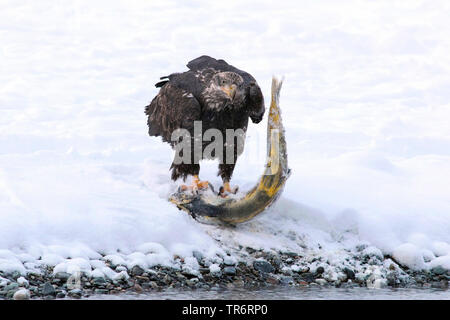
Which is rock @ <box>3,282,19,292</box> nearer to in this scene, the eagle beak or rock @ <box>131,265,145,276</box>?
rock @ <box>131,265,145,276</box>

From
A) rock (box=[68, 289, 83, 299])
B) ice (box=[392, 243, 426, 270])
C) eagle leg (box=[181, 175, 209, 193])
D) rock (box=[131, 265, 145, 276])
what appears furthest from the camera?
eagle leg (box=[181, 175, 209, 193])

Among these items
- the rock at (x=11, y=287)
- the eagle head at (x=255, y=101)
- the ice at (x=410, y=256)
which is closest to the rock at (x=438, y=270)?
the ice at (x=410, y=256)

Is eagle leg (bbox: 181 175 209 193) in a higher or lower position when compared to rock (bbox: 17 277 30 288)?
higher

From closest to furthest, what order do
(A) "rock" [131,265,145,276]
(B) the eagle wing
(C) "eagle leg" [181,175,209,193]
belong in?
(A) "rock" [131,265,145,276], (B) the eagle wing, (C) "eagle leg" [181,175,209,193]

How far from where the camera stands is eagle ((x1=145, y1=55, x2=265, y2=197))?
9.66 m

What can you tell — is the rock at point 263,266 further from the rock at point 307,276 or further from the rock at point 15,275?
the rock at point 15,275

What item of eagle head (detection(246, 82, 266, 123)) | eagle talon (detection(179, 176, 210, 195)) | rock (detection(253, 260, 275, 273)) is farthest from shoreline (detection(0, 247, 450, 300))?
eagle head (detection(246, 82, 266, 123))

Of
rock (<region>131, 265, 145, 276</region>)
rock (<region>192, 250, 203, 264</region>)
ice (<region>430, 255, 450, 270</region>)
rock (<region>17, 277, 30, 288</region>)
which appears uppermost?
rock (<region>192, 250, 203, 264</region>)

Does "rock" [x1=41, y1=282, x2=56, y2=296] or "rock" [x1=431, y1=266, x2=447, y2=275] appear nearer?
"rock" [x1=41, y1=282, x2=56, y2=296]

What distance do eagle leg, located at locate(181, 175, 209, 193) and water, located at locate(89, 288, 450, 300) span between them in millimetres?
2148

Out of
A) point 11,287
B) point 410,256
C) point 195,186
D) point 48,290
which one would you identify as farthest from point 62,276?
point 410,256

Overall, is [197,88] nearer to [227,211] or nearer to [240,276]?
[227,211]

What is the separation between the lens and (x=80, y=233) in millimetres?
8336

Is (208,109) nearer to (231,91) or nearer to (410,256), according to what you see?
(231,91)
